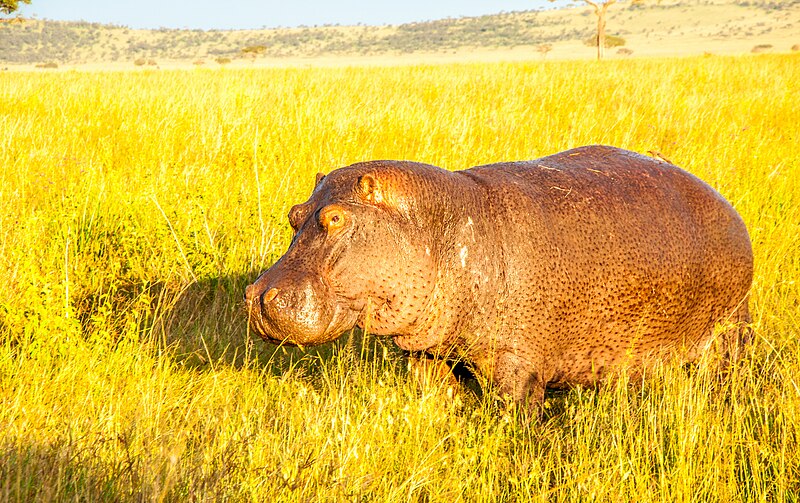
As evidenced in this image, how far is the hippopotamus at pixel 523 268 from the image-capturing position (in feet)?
8.70

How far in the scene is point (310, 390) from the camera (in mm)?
3467

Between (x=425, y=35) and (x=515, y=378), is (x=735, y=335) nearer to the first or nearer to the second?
(x=515, y=378)

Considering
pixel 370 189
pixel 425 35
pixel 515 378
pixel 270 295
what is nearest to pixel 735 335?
pixel 515 378

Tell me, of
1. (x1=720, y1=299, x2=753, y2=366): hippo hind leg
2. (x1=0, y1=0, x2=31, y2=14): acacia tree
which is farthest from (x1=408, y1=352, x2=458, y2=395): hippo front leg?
(x1=0, y1=0, x2=31, y2=14): acacia tree

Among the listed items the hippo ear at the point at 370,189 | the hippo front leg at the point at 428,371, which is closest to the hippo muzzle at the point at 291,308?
the hippo ear at the point at 370,189

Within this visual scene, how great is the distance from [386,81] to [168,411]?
867 centimetres

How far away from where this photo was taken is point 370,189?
2.73m

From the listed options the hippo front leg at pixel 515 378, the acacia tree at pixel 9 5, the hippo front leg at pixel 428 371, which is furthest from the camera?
the acacia tree at pixel 9 5

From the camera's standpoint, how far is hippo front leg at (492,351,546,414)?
2.90 metres

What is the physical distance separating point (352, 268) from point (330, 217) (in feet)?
0.57

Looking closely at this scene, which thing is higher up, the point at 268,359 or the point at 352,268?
the point at 352,268

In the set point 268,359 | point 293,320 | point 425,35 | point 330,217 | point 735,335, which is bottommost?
point 425,35

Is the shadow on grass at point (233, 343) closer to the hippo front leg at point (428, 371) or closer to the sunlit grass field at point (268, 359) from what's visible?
the sunlit grass field at point (268, 359)

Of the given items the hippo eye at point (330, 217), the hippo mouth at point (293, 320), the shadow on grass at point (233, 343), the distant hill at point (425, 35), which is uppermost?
the hippo eye at point (330, 217)
